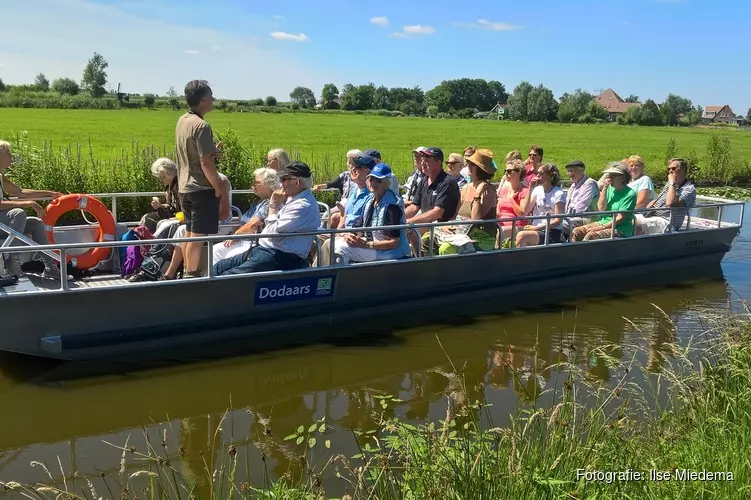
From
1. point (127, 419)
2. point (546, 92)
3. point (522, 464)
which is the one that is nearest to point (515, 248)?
point (127, 419)

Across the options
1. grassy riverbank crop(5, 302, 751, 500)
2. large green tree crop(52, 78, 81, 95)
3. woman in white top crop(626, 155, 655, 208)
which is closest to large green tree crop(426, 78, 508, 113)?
large green tree crop(52, 78, 81, 95)

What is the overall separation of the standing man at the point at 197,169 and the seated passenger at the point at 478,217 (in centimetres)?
325

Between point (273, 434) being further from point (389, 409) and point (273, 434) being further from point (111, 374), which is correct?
point (111, 374)

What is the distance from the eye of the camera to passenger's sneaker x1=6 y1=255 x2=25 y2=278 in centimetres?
705

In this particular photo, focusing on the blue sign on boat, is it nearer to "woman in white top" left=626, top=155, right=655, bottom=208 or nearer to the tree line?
"woman in white top" left=626, top=155, right=655, bottom=208

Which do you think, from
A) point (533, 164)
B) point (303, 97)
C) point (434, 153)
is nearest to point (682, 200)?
point (533, 164)

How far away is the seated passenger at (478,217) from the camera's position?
9.16m

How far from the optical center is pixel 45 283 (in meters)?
7.04

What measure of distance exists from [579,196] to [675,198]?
1.80 m

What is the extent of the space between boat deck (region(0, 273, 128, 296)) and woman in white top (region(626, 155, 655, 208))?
819cm

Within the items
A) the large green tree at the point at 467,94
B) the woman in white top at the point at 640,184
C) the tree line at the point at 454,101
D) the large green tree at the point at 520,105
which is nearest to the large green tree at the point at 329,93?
the tree line at the point at 454,101

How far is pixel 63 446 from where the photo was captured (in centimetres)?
553

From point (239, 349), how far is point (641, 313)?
5630 millimetres

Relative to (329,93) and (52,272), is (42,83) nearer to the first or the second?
(329,93)
